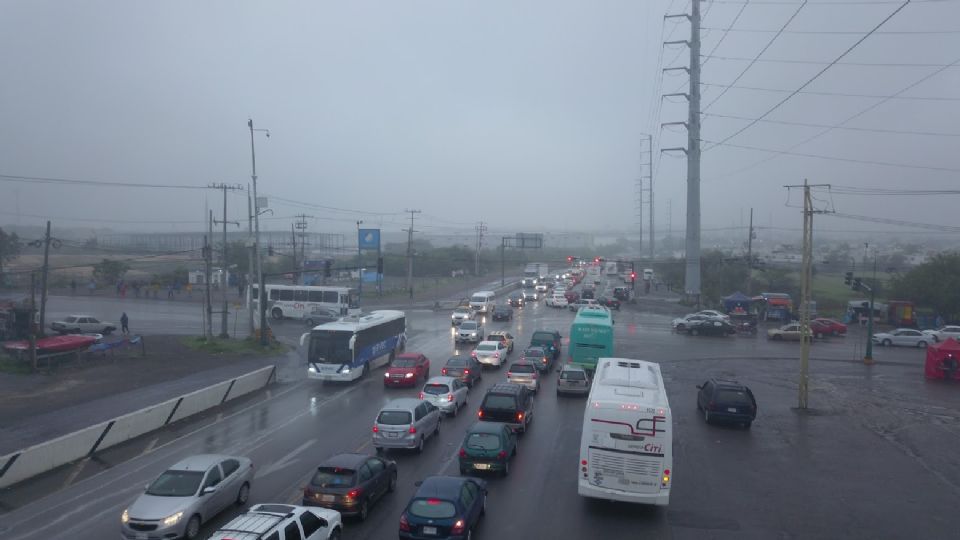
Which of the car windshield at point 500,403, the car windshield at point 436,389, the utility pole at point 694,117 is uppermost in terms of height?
the utility pole at point 694,117

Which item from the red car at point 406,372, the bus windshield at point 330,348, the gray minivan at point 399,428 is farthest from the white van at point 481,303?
the gray minivan at point 399,428

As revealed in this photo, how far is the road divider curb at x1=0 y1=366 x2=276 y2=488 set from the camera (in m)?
16.2

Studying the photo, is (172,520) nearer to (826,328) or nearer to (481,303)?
(826,328)

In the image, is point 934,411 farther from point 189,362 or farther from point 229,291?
point 229,291

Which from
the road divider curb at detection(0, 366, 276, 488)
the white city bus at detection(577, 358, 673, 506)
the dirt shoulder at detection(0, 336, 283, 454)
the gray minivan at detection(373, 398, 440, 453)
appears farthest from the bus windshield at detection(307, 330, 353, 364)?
the white city bus at detection(577, 358, 673, 506)

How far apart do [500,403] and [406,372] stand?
9.10 metres

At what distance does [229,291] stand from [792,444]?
75.1 meters

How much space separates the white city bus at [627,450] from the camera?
43.9 feet

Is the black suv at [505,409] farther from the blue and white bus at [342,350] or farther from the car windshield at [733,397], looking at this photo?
the blue and white bus at [342,350]

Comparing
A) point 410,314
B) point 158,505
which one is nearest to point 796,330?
point 410,314

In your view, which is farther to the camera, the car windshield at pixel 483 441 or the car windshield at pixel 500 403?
the car windshield at pixel 500 403

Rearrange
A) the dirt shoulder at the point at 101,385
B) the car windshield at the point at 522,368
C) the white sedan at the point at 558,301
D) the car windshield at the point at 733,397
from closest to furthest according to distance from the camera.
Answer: the dirt shoulder at the point at 101,385
the car windshield at the point at 733,397
the car windshield at the point at 522,368
the white sedan at the point at 558,301

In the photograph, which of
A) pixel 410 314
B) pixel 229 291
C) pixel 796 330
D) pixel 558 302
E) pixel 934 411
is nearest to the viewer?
pixel 934 411

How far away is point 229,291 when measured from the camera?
8419 centimetres
